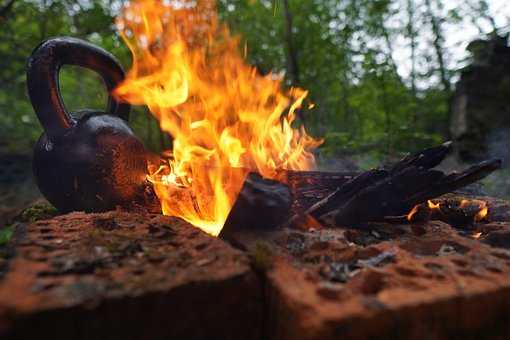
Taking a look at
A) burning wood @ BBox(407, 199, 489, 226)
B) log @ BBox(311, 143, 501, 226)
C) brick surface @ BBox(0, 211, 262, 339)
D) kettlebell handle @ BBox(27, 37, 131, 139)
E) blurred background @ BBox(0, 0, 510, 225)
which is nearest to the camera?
brick surface @ BBox(0, 211, 262, 339)

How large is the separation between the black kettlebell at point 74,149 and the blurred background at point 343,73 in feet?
10.9

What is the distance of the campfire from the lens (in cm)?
139

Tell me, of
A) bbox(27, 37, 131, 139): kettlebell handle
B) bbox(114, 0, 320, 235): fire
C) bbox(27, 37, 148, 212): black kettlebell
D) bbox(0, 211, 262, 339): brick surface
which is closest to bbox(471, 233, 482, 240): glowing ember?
bbox(114, 0, 320, 235): fire

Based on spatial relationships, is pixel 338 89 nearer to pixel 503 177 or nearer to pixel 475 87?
pixel 475 87

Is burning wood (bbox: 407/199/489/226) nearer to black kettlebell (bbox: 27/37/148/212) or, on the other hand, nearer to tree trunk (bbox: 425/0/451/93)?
black kettlebell (bbox: 27/37/148/212)

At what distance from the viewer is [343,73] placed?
1302 centimetres

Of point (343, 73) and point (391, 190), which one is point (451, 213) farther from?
point (343, 73)

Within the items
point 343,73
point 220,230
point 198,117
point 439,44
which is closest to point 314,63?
point 343,73

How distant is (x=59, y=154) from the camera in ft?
9.71

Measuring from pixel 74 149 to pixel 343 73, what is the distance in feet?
38.8

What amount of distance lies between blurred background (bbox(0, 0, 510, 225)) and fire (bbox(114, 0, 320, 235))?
12.1 ft

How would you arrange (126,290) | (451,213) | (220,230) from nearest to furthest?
(126,290) < (220,230) < (451,213)

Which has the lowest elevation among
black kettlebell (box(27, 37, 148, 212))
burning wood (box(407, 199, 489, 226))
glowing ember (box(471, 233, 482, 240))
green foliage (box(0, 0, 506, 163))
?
glowing ember (box(471, 233, 482, 240))

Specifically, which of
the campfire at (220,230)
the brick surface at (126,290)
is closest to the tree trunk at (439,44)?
the campfire at (220,230)
